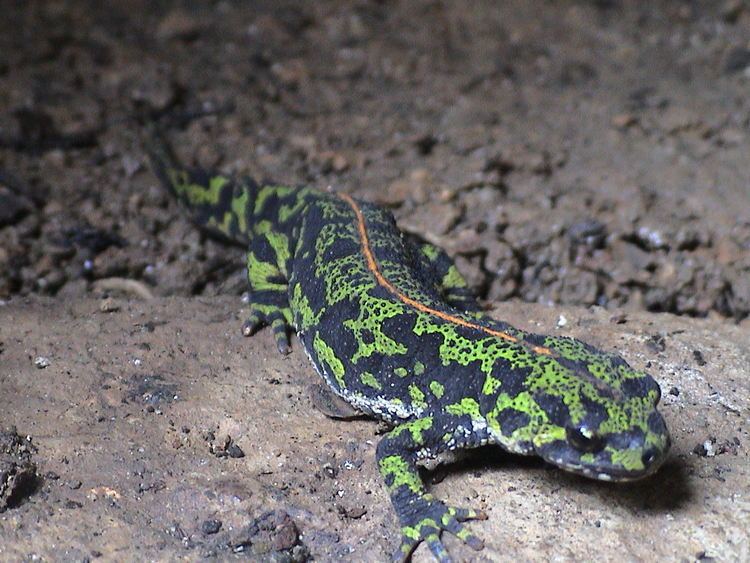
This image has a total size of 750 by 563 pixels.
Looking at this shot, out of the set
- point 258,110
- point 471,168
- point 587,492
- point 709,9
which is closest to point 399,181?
point 471,168

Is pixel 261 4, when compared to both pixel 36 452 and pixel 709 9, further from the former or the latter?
pixel 36 452

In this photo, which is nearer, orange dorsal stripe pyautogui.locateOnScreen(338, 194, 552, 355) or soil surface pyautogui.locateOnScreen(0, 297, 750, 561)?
soil surface pyautogui.locateOnScreen(0, 297, 750, 561)

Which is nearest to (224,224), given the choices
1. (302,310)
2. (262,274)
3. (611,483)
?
(262,274)

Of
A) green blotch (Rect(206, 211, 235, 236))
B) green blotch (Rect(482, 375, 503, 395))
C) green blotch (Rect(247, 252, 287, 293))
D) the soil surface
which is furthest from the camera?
green blotch (Rect(206, 211, 235, 236))

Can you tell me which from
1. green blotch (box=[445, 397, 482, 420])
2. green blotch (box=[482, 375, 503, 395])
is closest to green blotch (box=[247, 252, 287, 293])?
green blotch (box=[445, 397, 482, 420])

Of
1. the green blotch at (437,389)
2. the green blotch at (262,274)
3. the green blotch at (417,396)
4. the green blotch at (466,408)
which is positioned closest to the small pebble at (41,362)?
the green blotch at (262,274)

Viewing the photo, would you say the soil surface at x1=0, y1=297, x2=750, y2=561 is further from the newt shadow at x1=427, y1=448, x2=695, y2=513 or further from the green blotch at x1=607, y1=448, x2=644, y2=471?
the green blotch at x1=607, y1=448, x2=644, y2=471

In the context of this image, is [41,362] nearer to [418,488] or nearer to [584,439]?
[418,488]

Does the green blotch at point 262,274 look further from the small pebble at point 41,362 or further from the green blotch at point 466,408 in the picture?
the green blotch at point 466,408
